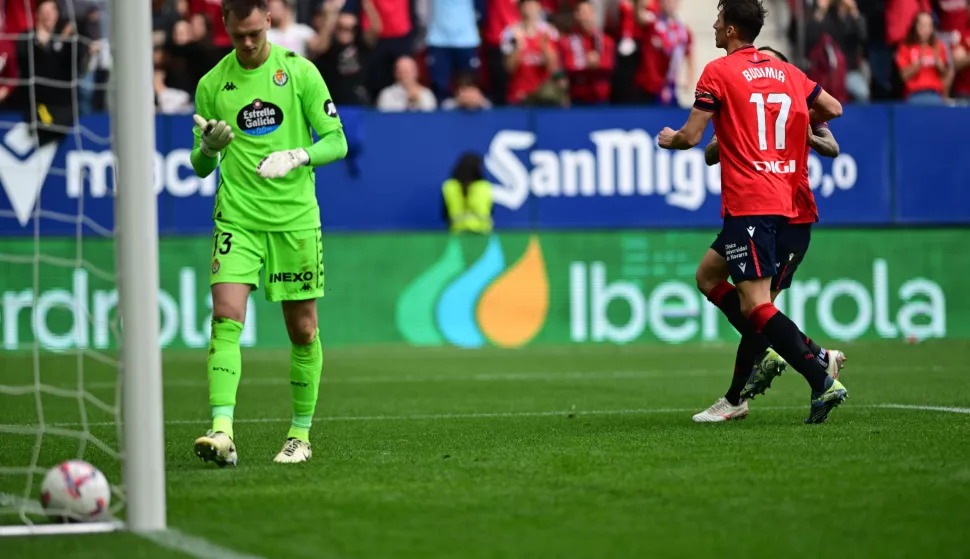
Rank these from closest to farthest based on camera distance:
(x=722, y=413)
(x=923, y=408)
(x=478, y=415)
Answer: (x=722, y=413) → (x=923, y=408) → (x=478, y=415)

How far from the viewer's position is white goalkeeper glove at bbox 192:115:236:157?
618 cm

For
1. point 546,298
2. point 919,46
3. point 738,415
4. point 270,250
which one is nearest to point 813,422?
point 738,415

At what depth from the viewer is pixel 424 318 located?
15625mm

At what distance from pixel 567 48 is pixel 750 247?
10.2 meters

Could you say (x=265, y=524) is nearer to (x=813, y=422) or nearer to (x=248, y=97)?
(x=248, y=97)

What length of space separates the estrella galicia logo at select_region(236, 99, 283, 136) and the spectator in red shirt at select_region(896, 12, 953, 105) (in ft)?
40.5

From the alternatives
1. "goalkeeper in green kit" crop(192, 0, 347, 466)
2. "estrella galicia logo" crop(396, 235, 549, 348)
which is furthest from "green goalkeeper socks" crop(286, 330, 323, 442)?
"estrella galicia logo" crop(396, 235, 549, 348)

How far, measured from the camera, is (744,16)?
24.5 feet

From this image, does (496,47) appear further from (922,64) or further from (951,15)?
(951,15)

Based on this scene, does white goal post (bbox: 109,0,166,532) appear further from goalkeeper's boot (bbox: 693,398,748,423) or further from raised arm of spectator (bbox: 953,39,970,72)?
raised arm of spectator (bbox: 953,39,970,72)

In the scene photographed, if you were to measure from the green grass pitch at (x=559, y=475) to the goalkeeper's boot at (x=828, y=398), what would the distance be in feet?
0.49

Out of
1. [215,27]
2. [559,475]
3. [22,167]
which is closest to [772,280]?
[559,475]

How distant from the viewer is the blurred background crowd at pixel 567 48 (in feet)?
55.1

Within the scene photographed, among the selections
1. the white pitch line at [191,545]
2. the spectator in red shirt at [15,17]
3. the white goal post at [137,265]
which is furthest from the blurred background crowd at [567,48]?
the white pitch line at [191,545]
